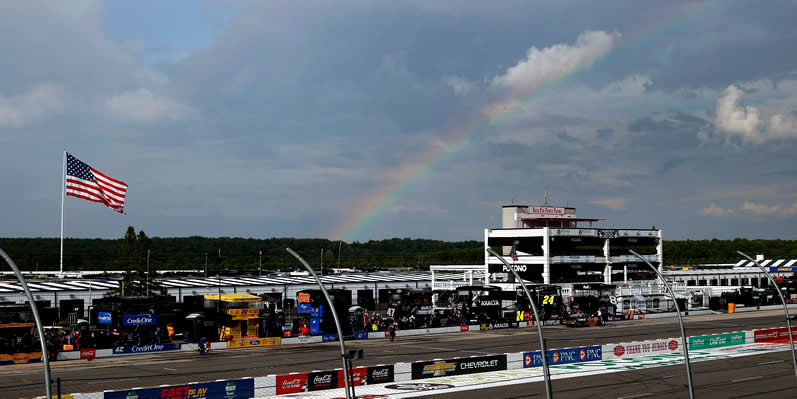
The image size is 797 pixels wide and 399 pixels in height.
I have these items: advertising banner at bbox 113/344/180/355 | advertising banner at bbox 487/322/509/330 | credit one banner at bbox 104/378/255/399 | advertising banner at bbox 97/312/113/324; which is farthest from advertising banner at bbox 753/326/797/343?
advertising banner at bbox 97/312/113/324

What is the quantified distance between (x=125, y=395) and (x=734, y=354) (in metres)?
37.9

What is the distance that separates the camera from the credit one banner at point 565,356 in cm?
3988

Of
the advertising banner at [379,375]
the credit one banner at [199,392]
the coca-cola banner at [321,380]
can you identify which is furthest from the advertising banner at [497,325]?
the credit one banner at [199,392]

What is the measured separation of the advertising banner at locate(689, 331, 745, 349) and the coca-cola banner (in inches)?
Result: 1080

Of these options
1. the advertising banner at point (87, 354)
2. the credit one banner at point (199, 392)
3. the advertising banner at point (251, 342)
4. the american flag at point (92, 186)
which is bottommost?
the advertising banner at point (251, 342)

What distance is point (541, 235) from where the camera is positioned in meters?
104

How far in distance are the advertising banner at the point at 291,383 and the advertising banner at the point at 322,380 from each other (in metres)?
0.25

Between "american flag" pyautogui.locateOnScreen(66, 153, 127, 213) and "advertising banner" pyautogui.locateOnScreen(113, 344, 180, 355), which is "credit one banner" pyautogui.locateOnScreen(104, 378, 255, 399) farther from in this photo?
"american flag" pyautogui.locateOnScreen(66, 153, 127, 213)

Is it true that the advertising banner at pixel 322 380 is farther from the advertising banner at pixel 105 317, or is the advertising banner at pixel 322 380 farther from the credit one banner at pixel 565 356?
the advertising banner at pixel 105 317

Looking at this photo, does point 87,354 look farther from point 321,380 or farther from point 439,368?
point 439,368

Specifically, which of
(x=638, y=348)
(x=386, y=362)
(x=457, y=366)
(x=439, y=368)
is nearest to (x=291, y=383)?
(x=439, y=368)

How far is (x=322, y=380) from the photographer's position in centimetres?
3138

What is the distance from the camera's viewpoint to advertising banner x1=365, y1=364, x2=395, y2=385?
32750 mm

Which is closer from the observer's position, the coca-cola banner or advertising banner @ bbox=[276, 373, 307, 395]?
advertising banner @ bbox=[276, 373, 307, 395]
